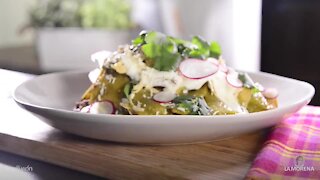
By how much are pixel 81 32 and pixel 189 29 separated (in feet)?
1.57

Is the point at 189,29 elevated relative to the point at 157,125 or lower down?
lower down

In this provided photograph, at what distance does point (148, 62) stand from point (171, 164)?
190 millimetres

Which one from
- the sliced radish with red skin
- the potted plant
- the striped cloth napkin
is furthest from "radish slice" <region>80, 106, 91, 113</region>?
the potted plant

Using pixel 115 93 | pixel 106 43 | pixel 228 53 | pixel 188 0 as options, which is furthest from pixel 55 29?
pixel 115 93

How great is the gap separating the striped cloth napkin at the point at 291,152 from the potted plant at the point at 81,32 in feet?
5.24

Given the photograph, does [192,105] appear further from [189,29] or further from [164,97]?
[189,29]

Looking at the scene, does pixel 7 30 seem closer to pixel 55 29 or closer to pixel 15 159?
pixel 55 29

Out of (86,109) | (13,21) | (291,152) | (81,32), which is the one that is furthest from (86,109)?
(13,21)

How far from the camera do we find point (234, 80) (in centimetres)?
76

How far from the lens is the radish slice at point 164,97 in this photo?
0.71 m

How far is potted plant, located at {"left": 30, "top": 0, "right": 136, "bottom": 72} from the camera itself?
7.52 ft

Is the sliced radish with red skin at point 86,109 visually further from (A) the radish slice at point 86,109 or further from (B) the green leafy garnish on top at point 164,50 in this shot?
(B) the green leafy garnish on top at point 164,50

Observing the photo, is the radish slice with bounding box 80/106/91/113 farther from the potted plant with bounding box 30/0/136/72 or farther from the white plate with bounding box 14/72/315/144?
the potted plant with bounding box 30/0/136/72

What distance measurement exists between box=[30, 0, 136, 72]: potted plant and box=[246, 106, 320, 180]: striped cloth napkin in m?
1.60
